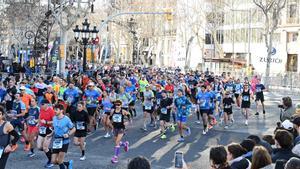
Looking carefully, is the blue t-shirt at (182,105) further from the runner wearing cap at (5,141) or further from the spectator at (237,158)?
the spectator at (237,158)

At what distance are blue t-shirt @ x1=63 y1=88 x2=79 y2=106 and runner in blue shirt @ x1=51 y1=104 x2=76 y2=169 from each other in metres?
5.60

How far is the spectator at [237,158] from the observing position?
6.22m

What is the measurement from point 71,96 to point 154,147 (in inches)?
156

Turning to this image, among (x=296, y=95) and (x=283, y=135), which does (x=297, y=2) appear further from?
(x=283, y=135)

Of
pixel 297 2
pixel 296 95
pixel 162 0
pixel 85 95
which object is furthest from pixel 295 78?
pixel 85 95

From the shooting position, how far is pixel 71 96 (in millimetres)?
16594

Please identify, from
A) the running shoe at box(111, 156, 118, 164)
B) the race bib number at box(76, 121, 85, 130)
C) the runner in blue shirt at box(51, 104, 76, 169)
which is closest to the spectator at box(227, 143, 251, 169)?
the runner in blue shirt at box(51, 104, 76, 169)

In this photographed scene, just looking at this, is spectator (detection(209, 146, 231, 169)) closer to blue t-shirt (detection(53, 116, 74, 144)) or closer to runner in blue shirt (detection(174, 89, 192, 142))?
blue t-shirt (detection(53, 116, 74, 144))

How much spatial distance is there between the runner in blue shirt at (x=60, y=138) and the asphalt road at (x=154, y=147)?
77cm

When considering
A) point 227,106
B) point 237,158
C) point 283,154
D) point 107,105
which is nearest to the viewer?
point 237,158

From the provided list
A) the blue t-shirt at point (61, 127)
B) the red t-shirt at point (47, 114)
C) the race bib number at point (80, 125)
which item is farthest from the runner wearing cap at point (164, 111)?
the blue t-shirt at point (61, 127)

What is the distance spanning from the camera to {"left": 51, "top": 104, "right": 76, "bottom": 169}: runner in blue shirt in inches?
419

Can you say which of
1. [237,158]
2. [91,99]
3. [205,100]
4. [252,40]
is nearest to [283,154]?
[237,158]

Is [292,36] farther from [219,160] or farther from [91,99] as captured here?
[219,160]
